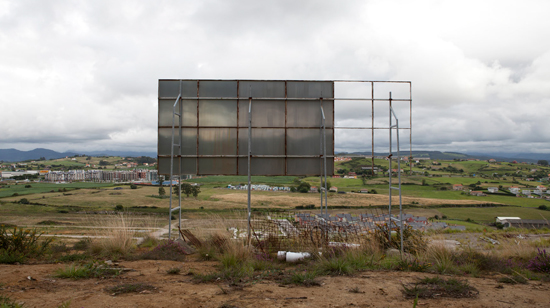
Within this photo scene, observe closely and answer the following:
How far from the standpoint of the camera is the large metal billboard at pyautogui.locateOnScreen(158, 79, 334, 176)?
33.8 ft

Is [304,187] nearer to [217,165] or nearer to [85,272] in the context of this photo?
[217,165]

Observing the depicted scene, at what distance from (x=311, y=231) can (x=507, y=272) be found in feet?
16.3

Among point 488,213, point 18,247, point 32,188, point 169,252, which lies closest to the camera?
point 18,247

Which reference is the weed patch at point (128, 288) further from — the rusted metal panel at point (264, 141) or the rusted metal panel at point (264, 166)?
the rusted metal panel at point (264, 141)

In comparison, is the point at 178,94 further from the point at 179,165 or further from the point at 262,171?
the point at 262,171

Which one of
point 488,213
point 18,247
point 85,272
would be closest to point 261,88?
point 85,272

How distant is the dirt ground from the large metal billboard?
15.0 ft

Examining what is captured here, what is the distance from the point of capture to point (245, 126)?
34.1 ft

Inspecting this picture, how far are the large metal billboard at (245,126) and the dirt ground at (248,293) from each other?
15.0ft

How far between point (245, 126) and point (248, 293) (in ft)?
20.8

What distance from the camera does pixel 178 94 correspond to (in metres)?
10.4

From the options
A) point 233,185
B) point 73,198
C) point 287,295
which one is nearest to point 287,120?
point 287,295

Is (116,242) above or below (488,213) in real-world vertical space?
above

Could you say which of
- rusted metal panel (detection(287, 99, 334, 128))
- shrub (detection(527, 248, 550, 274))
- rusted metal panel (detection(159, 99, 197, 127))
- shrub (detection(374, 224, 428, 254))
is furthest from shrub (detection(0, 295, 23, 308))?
shrub (detection(527, 248, 550, 274))
